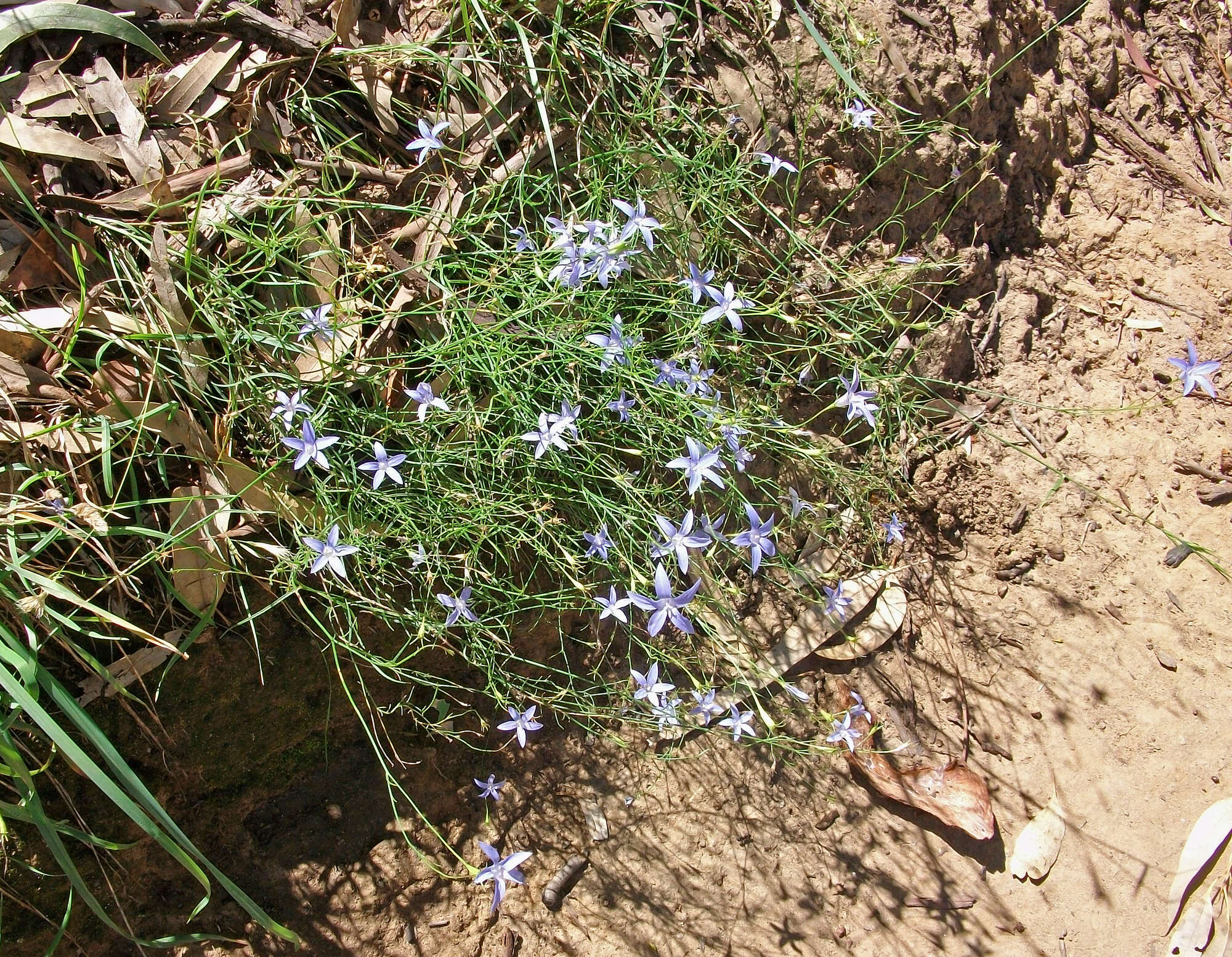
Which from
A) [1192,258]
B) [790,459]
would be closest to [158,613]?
[790,459]

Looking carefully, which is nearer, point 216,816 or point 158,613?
point 158,613

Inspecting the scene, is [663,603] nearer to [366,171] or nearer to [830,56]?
[366,171]

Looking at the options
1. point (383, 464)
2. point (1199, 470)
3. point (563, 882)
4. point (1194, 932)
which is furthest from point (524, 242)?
point (1194, 932)

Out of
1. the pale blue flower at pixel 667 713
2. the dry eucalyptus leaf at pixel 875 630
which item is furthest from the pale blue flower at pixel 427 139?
the dry eucalyptus leaf at pixel 875 630

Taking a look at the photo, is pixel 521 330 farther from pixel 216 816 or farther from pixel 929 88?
pixel 216 816

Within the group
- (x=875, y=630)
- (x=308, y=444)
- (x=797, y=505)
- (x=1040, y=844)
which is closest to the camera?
(x=308, y=444)
